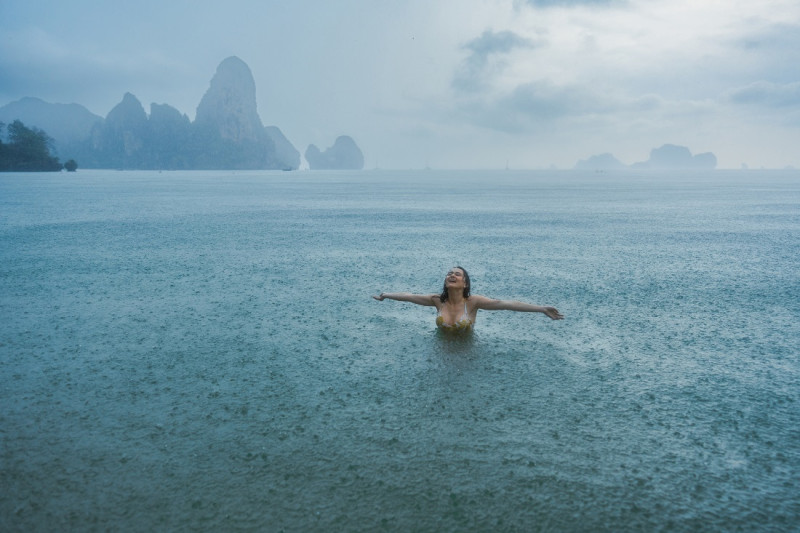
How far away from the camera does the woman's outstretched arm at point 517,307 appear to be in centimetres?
909

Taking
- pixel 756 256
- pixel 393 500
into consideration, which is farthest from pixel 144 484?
pixel 756 256

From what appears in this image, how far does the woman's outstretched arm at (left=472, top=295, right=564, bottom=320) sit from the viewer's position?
9.09 metres

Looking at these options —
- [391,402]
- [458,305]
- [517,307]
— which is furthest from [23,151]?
[391,402]

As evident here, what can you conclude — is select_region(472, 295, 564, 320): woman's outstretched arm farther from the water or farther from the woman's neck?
the water

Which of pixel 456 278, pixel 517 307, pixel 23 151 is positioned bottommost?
pixel 517 307

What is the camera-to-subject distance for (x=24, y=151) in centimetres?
14188

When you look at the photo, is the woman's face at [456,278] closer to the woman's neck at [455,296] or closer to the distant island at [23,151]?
the woman's neck at [455,296]

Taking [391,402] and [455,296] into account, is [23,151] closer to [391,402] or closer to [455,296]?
[455,296]

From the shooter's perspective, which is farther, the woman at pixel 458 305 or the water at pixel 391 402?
the woman at pixel 458 305

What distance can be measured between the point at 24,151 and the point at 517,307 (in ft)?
552

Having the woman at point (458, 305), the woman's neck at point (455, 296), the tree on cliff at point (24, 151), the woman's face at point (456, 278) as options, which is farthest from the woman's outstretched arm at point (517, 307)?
the tree on cliff at point (24, 151)

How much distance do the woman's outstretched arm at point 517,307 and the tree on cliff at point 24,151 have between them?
164754 millimetres

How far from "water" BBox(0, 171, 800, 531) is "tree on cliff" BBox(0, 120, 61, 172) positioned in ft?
503

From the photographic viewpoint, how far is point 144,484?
5539 millimetres
